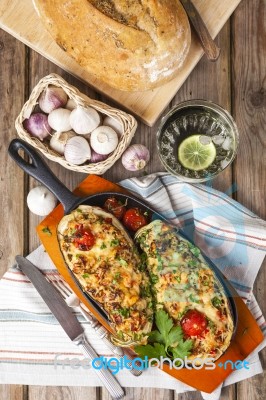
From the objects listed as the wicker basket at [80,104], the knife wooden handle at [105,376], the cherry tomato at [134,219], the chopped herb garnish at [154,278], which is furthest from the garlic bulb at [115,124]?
the knife wooden handle at [105,376]

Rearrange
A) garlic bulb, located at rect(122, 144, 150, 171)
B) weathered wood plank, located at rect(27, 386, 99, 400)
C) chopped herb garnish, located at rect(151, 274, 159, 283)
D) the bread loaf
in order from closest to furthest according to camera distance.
→ the bread loaf < chopped herb garnish, located at rect(151, 274, 159, 283) < garlic bulb, located at rect(122, 144, 150, 171) < weathered wood plank, located at rect(27, 386, 99, 400)

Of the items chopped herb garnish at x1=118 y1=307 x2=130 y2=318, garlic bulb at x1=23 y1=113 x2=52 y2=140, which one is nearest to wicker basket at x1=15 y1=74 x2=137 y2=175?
garlic bulb at x1=23 y1=113 x2=52 y2=140

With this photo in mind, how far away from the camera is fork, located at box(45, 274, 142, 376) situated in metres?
1.66

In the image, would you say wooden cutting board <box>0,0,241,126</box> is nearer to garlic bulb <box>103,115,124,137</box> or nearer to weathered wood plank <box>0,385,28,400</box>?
garlic bulb <box>103,115,124,137</box>

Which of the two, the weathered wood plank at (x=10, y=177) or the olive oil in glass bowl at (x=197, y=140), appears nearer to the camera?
the olive oil in glass bowl at (x=197, y=140)

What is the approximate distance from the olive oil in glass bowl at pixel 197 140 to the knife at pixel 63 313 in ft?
1.81

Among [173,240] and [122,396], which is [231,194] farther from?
[122,396]

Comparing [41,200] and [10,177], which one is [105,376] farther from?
[10,177]

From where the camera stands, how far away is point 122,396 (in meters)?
1.73

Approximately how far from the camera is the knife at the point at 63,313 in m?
1.69

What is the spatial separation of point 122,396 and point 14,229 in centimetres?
67

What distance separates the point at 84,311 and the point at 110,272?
235mm

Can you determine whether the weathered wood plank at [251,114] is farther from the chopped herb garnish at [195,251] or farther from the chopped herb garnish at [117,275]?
the chopped herb garnish at [117,275]

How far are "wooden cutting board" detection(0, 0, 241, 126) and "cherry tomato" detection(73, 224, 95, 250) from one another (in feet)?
1.36
